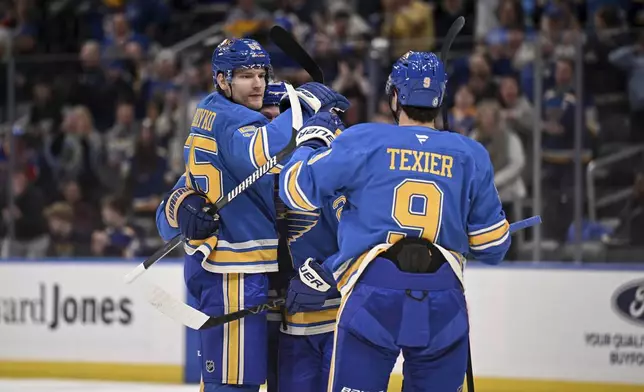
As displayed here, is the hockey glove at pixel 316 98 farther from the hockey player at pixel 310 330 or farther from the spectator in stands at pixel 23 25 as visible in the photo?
the spectator in stands at pixel 23 25

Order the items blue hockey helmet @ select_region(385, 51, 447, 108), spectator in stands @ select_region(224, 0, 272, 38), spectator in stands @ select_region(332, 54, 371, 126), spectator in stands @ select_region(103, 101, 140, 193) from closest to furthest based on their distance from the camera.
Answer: blue hockey helmet @ select_region(385, 51, 447, 108) → spectator in stands @ select_region(332, 54, 371, 126) → spectator in stands @ select_region(103, 101, 140, 193) → spectator in stands @ select_region(224, 0, 272, 38)

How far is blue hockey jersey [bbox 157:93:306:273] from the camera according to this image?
3.89 meters

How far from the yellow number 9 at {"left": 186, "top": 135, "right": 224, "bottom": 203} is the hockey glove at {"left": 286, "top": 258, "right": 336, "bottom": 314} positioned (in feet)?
1.27

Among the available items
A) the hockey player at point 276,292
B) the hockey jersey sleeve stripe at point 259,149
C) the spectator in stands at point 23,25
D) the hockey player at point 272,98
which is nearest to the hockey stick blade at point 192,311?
the hockey player at point 276,292

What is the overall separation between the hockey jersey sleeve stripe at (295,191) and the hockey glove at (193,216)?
55 cm

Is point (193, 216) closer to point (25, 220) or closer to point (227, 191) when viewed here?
point (227, 191)

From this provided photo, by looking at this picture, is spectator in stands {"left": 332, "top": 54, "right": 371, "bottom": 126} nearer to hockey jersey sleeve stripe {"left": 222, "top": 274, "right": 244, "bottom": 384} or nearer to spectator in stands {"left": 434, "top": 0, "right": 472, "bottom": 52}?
spectator in stands {"left": 434, "top": 0, "right": 472, "bottom": 52}

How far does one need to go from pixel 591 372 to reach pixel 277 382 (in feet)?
9.04

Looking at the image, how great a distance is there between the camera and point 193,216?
152 inches

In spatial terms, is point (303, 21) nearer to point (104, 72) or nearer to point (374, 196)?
point (104, 72)

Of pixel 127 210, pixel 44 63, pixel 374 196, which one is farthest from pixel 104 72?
pixel 374 196

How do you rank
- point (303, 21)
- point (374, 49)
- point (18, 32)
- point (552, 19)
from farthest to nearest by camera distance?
point (18, 32)
point (303, 21)
point (552, 19)
point (374, 49)

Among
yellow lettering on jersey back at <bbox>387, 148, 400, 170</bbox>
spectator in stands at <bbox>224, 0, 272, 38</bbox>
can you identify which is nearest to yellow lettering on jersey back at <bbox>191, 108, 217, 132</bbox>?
yellow lettering on jersey back at <bbox>387, 148, 400, 170</bbox>

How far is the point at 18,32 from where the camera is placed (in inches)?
390
